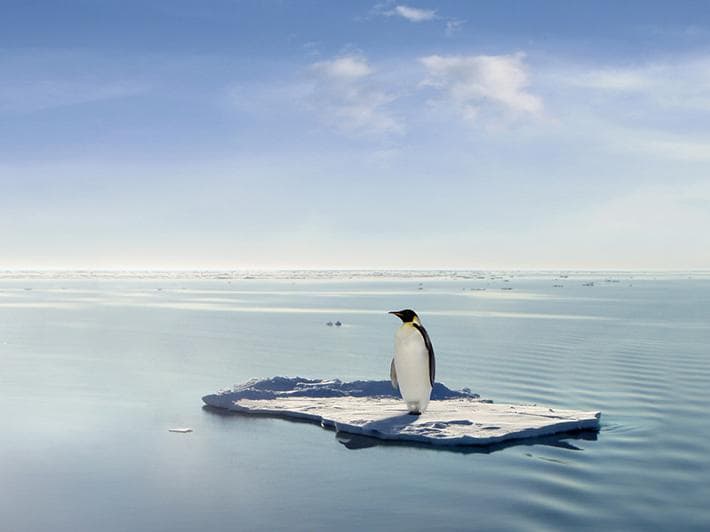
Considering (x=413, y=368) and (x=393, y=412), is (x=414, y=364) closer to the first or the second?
(x=413, y=368)

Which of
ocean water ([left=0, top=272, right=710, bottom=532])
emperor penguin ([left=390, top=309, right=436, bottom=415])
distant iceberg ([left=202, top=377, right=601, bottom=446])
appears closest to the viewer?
ocean water ([left=0, top=272, right=710, bottom=532])

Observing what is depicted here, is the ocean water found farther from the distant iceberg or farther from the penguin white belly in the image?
the penguin white belly

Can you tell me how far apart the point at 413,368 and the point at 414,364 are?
7cm

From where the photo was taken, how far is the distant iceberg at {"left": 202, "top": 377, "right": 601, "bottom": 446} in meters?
12.0

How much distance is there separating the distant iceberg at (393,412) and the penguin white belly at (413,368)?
0.29m

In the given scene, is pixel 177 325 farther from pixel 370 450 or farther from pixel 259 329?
pixel 370 450

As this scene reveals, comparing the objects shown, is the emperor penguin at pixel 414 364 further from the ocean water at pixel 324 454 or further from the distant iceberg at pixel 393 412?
the ocean water at pixel 324 454

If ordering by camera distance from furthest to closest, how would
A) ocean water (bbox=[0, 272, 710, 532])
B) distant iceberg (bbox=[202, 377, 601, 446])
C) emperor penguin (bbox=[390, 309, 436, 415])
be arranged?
emperor penguin (bbox=[390, 309, 436, 415]) < distant iceberg (bbox=[202, 377, 601, 446]) < ocean water (bbox=[0, 272, 710, 532])

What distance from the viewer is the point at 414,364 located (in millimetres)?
13352

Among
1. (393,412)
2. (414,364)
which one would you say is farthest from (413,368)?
(393,412)

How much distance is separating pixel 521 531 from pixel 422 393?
530cm

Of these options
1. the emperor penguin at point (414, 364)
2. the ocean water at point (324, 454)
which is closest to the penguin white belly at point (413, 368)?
the emperor penguin at point (414, 364)

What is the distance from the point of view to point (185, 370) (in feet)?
67.7

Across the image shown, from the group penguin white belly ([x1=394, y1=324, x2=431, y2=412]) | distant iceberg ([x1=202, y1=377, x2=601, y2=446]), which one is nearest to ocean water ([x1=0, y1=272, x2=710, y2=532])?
distant iceberg ([x1=202, y1=377, x2=601, y2=446])
